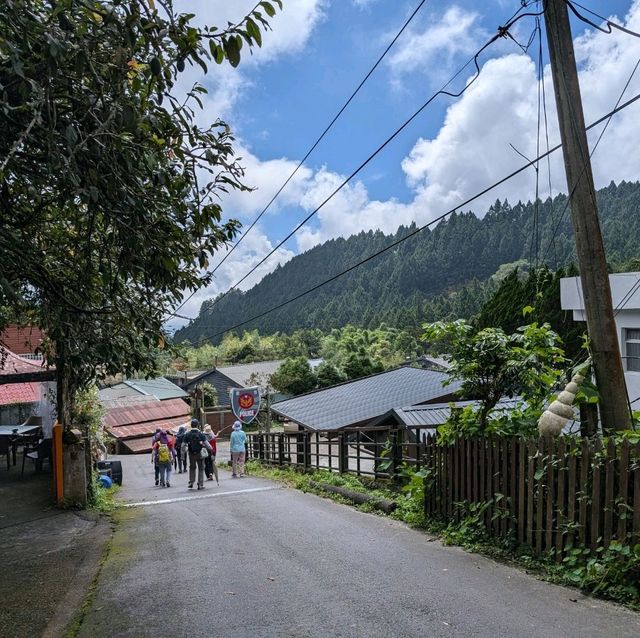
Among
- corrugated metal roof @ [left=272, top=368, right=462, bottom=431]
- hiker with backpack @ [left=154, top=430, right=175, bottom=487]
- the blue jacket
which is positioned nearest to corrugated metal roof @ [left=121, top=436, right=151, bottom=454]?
corrugated metal roof @ [left=272, top=368, right=462, bottom=431]

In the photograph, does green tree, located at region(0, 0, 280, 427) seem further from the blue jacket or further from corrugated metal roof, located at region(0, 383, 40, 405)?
corrugated metal roof, located at region(0, 383, 40, 405)

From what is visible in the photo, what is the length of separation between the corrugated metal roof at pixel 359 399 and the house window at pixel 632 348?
5.02 metres

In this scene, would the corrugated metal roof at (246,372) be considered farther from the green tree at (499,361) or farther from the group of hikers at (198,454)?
the green tree at (499,361)

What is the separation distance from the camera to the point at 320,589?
5082 millimetres

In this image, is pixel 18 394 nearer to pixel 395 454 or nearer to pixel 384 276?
pixel 395 454

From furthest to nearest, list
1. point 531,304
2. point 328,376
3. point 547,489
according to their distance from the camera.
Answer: point 328,376 < point 531,304 < point 547,489

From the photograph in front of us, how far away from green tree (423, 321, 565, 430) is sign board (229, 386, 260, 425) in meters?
16.8

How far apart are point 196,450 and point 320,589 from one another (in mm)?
8868

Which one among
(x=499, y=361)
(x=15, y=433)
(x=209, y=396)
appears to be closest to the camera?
(x=499, y=361)

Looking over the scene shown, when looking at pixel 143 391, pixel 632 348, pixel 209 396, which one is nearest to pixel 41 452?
pixel 632 348

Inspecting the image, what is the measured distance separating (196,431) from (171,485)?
307cm

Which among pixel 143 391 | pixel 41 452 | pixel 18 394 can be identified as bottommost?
pixel 143 391

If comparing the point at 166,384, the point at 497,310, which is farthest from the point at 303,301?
the point at 497,310

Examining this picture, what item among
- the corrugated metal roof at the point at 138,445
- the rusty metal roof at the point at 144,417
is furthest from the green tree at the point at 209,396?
the corrugated metal roof at the point at 138,445
